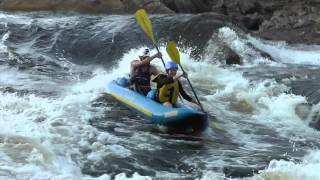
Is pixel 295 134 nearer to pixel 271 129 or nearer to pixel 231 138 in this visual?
pixel 271 129

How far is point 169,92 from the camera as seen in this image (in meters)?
8.62

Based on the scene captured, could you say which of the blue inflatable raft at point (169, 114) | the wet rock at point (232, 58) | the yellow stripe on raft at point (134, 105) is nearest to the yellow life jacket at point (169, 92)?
the blue inflatable raft at point (169, 114)

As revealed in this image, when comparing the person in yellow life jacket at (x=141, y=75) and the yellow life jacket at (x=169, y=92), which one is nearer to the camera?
the yellow life jacket at (x=169, y=92)

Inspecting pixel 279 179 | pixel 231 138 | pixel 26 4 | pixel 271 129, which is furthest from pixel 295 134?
pixel 26 4

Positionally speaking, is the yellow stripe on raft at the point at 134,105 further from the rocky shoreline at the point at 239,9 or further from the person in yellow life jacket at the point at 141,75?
the rocky shoreline at the point at 239,9

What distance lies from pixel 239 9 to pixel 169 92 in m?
13.2

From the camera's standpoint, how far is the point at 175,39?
14.3 metres

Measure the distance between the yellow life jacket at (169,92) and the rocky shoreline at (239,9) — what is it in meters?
9.99

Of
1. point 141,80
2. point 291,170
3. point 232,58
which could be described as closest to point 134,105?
point 141,80

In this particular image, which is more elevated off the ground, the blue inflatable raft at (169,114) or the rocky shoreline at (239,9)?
the rocky shoreline at (239,9)

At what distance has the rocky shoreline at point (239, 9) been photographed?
61.5 ft

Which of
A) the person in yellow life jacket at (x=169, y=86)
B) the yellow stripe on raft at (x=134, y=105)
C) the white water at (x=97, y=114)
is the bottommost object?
the white water at (x=97, y=114)

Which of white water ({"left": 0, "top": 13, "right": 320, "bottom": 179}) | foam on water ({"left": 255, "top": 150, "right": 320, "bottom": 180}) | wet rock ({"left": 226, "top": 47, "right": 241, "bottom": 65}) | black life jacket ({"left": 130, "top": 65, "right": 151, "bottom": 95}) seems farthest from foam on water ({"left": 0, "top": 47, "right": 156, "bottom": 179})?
wet rock ({"left": 226, "top": 47, "right": 241, "bottom": 65})

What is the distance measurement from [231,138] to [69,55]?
7.57 meters
